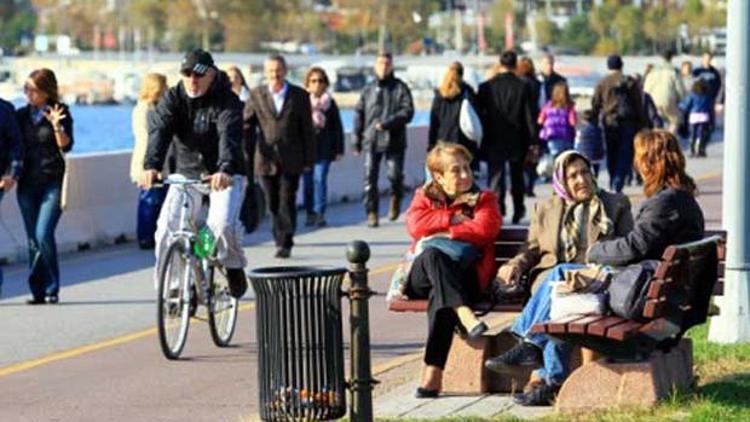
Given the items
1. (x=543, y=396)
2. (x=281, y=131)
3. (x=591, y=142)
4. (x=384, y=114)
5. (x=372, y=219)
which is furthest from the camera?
(x=591, y=142)

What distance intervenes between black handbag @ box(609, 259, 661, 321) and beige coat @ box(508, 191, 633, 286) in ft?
2.56

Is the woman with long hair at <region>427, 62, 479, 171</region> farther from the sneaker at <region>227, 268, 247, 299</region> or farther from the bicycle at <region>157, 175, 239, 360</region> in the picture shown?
the bicycle at <region>157, 175, 239, 360</region>

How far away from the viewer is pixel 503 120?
23.5 meters

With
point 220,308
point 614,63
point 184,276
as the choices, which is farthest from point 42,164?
point 614,63

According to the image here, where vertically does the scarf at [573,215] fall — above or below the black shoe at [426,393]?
above

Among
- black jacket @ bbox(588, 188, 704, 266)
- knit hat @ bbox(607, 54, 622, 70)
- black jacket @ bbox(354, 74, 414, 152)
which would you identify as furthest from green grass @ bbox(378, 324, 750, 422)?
knit hat @ bbox(607, 54, 622, 70)

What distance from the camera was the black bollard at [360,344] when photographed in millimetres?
10320

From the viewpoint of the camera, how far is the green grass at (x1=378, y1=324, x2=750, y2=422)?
10633mm

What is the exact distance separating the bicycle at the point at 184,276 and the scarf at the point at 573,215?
107 inches

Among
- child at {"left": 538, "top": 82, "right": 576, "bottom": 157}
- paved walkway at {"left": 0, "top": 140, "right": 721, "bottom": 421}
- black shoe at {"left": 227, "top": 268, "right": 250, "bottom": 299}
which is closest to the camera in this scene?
paved walkway at {"left": 0, "top": 140, "right": 721, "bottom": 421}

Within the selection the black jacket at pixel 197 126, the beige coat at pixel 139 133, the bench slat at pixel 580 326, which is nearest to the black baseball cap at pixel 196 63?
the black jacket at pixel 197 126

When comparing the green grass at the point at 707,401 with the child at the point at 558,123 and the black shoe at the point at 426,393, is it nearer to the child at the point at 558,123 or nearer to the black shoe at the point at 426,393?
the black shoe at the point at 426,393

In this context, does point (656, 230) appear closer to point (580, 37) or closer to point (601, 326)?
point (601, 326)

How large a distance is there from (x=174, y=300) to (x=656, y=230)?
11.7 feet
